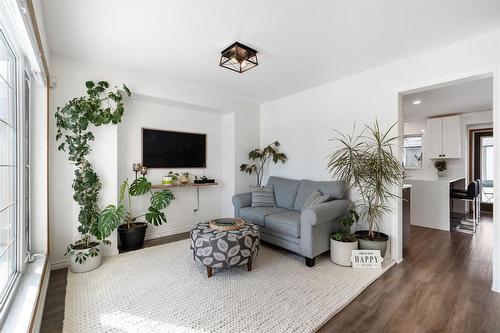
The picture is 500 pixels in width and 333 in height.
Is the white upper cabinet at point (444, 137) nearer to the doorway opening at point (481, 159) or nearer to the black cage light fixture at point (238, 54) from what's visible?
the doorway opening at point (481, 159)

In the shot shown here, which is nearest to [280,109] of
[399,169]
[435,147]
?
[399,169]

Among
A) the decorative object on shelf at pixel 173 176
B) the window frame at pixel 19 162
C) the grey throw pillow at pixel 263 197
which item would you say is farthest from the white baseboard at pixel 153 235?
the grey throw pillow at pixel 263 197

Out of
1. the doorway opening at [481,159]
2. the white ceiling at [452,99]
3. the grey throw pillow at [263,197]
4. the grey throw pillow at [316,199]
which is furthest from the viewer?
the doorway opening at [481,159]

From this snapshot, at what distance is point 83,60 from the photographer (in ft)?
9.23

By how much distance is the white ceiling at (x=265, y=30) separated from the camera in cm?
190

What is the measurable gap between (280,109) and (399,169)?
2377 millimetres

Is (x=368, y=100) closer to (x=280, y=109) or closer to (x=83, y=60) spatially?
(x=280, y=109)

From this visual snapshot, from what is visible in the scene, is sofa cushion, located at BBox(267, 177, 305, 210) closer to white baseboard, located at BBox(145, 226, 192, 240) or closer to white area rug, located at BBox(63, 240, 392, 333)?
white area rug, located at BBox(63, 240, 392, 333)

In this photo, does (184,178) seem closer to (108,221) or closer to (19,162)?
(108,221)

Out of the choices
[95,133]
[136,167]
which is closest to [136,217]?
[136,167]

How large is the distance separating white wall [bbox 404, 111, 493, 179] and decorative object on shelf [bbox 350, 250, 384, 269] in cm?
354

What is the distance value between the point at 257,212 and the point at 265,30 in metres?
2.31

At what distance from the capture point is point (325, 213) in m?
2.72

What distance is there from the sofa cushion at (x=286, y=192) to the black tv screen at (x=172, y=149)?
1.46 meters
